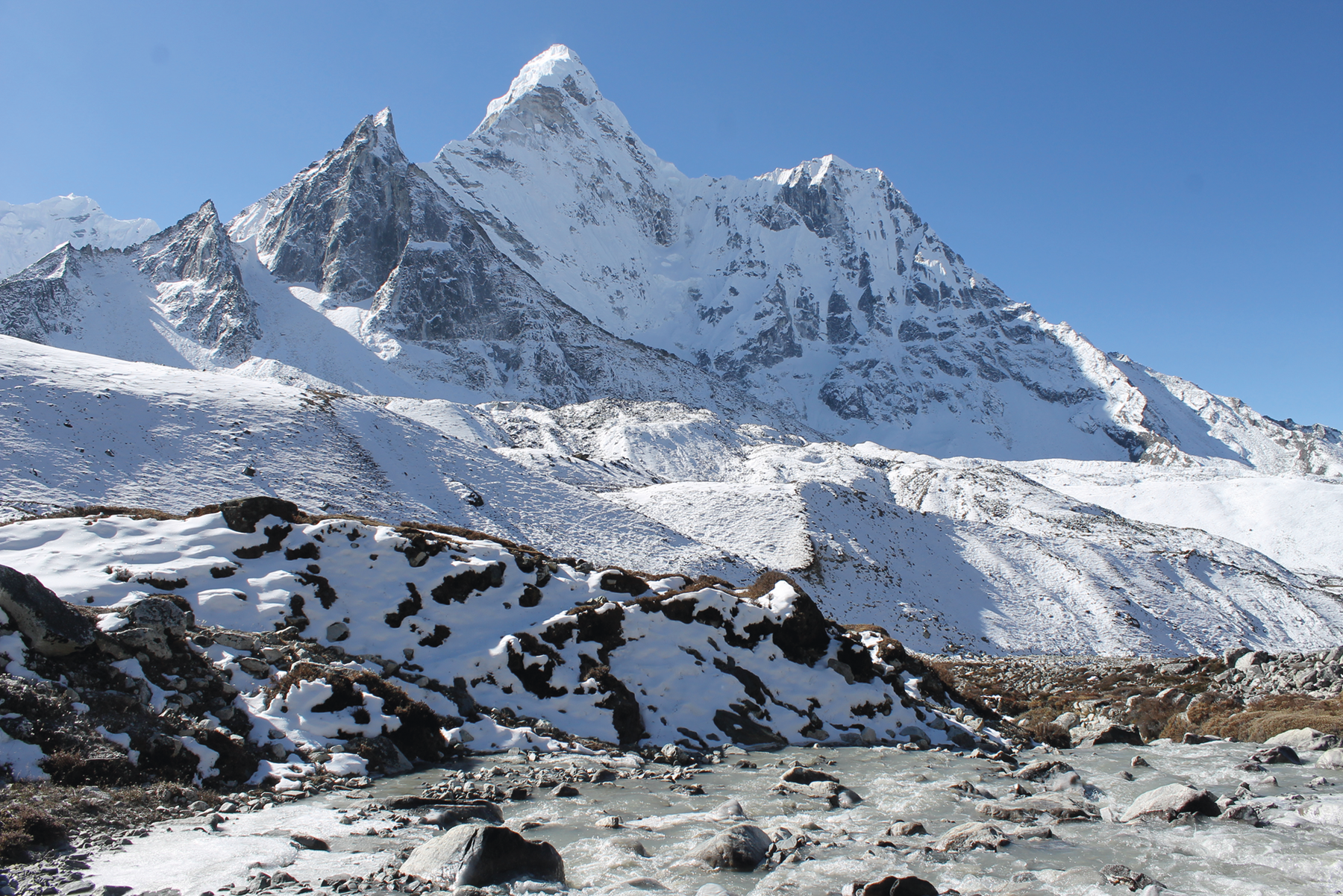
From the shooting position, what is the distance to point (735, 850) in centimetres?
850

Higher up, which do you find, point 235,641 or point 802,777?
point 235,641

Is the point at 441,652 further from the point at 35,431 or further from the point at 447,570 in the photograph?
the point at 35,431

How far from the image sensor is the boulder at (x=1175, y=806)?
420 inches

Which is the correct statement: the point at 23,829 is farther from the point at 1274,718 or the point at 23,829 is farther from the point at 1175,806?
the point at 1274,718

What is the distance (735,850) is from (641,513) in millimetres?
44210

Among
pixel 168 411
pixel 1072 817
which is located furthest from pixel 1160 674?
pixel 168 411

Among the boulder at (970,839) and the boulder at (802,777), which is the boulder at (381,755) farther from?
the boulder at (970,839)

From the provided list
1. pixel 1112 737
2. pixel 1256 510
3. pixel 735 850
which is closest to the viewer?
pixel 735 850

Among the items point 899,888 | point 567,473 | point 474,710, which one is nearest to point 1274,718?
point 899,888

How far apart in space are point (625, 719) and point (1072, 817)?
9.63 meters

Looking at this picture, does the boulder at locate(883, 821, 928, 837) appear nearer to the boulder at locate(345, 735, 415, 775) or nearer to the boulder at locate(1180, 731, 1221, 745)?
the boulder at locate(345, 735, 415, 775)

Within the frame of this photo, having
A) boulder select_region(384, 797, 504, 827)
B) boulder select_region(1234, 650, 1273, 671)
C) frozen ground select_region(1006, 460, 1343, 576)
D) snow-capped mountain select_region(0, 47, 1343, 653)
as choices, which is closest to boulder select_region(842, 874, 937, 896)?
boulder select_region(384, 797, 504, 827)

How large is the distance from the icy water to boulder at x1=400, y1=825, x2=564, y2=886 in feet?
1.46

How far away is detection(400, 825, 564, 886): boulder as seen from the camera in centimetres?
736
